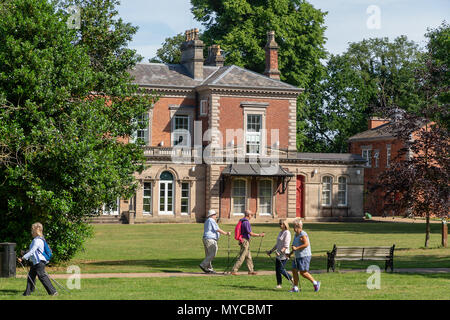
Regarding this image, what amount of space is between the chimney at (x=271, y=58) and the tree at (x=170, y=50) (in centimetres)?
1306

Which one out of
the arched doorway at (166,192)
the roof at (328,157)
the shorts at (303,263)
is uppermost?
the roof at (328,157)

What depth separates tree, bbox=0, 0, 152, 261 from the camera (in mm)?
22750

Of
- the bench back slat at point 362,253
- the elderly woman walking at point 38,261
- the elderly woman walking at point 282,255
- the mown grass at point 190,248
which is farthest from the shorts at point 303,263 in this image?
the elderly woman walking at point 38,261

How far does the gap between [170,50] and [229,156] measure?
1913 centimetres

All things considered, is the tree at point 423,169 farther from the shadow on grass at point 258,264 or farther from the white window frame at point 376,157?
the white window frame at point 376,157

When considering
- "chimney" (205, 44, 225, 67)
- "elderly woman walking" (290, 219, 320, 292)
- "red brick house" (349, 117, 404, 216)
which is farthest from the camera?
"red brick house" (349, 117, 404, 216)

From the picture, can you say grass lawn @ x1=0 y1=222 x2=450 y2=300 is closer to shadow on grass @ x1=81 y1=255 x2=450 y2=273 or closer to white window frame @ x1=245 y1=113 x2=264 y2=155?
shadow on grass @ x1=81 y1=255 x2=450 y2=273

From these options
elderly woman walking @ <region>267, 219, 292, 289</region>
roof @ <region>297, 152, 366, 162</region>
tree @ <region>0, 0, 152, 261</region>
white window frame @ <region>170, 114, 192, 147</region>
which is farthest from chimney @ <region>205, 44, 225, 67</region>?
elderly woman walking @ <region>267, 219, 292, 289</region>

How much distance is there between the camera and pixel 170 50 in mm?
Answer: 68375

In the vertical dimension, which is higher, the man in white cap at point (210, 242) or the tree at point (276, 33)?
the tree at point (276, 33)

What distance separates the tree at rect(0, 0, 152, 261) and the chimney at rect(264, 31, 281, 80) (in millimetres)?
31456

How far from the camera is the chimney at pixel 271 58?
5666 centimetres

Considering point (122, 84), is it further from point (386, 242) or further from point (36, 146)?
point (386, 242)
